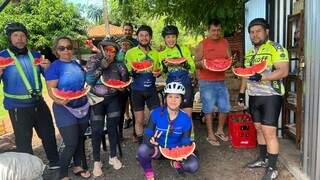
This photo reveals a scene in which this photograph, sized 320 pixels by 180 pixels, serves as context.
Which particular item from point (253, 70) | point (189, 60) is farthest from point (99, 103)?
point (253, 70)

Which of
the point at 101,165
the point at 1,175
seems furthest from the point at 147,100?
the point at 1,175

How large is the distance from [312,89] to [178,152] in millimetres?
1676

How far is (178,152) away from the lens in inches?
177

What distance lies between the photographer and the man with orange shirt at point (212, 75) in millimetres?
6152

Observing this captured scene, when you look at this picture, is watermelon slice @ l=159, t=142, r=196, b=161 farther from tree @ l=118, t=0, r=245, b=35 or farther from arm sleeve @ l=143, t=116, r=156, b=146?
tree @ l=118, t=0, r=245, b=35

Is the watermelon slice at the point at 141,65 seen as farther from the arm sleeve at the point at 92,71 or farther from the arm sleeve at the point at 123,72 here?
the arm sleeve at the point at 92,71

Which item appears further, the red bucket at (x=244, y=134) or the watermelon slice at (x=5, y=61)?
the red bucket at (x=244, y=134)

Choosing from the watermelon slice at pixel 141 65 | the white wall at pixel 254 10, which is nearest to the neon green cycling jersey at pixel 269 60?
the watermelon slice at pixel 141 65

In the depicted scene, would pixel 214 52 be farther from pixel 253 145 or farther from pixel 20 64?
pixel 20 64

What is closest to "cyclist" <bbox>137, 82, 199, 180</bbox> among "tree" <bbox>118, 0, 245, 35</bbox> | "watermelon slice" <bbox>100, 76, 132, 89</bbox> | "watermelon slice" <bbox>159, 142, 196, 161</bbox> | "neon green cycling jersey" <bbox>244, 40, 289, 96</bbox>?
"watermelon slice" <bbox>159, 142, 196, 161</bbox>

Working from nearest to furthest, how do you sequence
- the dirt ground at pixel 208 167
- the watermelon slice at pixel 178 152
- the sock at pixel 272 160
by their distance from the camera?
the watermelon slice at pixel 178 152, the sock at pixel 272 160, the dirt ground at pixel 208 167

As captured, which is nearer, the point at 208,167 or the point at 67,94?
the point at 67,94

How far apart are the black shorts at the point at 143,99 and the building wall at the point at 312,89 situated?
231 centimetres

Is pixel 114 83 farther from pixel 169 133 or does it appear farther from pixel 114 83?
pixel 169 133
